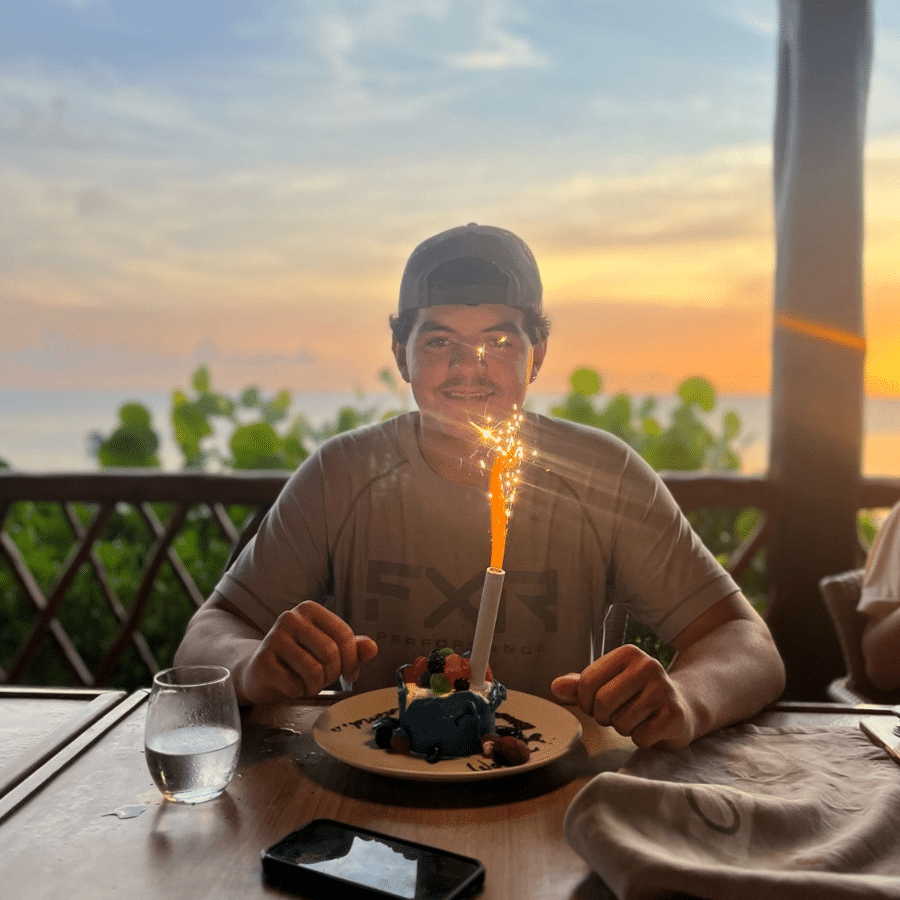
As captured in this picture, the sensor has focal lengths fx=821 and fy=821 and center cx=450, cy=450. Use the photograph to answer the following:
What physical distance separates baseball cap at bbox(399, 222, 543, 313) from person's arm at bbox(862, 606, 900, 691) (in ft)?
3.67

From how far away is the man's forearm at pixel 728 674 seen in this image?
1.11 meters

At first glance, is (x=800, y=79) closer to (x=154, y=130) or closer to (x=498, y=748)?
(x=498, y=748)

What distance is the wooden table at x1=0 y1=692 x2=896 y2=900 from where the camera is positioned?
737 millimetres

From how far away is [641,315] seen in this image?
310 cm

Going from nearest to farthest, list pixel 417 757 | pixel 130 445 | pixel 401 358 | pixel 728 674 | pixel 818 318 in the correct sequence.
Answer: pixel 417 757 → pixel 728 674 → pixel 401 358 → pixel 818 318 → pixel 130 445

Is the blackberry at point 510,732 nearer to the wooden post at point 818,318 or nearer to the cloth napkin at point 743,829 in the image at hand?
the cloth napkin at point 743,829

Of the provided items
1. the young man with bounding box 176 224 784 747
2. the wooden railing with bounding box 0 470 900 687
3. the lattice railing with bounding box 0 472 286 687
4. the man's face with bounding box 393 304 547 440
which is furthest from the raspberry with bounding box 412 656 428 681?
the lattice railing with bounding box 0 472 286 687

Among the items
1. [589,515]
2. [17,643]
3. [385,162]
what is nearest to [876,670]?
[589,515]

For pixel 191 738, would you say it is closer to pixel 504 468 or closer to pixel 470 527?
pixel 504 468

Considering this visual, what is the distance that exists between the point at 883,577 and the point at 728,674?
3.42 ft

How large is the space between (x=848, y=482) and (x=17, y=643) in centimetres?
308

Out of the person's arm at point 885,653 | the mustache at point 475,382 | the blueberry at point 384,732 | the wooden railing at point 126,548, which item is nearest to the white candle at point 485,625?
the blueberry at point 384,732

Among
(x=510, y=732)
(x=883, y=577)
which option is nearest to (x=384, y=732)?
(x=510, y=732)

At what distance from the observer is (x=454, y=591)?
1526 millimetres
